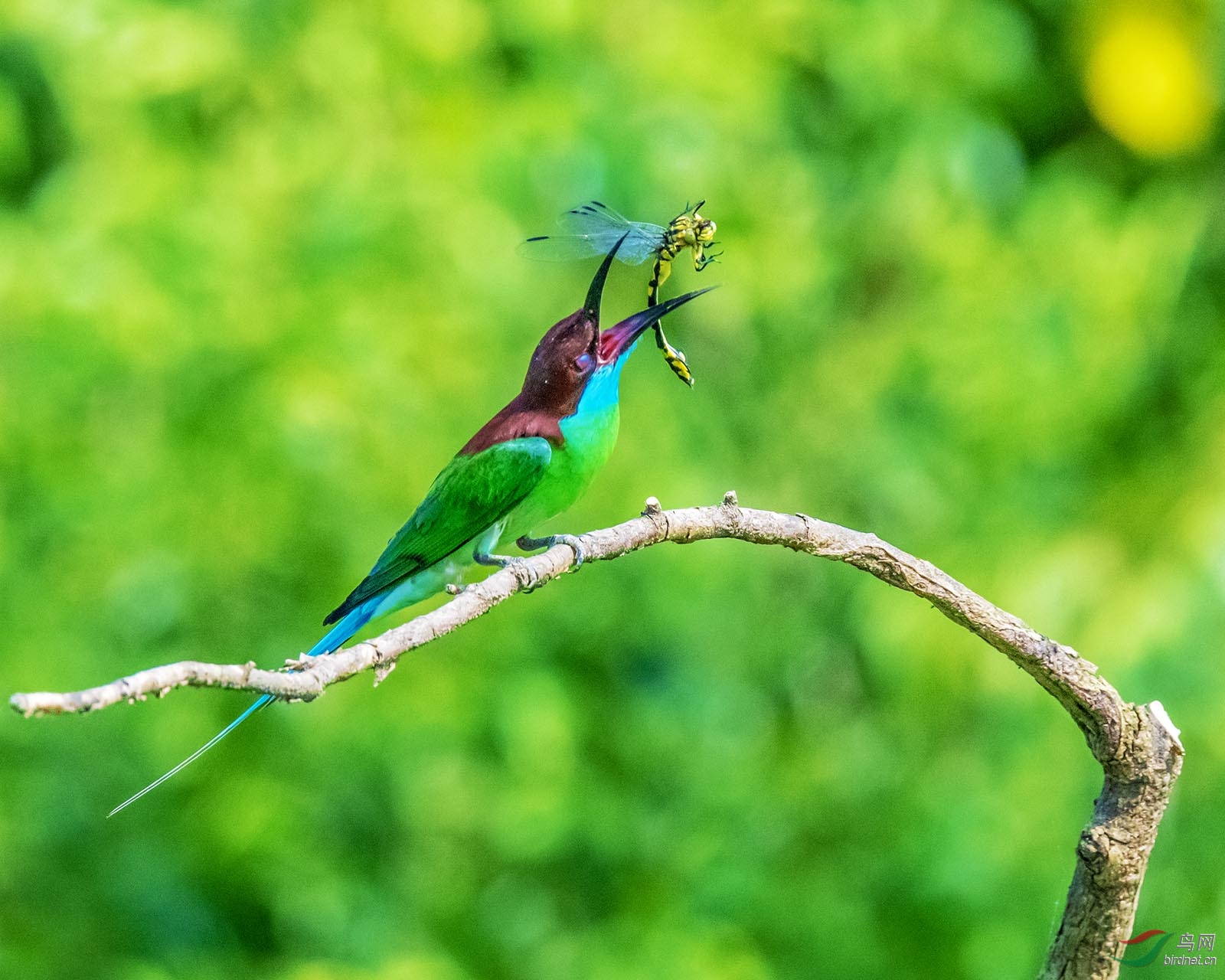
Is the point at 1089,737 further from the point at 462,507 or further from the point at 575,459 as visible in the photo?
the point at 462,507

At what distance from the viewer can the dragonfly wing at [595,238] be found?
7.71ft

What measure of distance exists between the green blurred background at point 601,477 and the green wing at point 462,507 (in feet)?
4.65

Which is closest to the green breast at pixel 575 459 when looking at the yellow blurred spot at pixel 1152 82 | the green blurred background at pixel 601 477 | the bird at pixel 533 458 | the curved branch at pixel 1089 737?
the bird at pixel 533 458

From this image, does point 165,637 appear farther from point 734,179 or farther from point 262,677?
point 262,677

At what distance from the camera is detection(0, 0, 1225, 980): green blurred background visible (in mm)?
4094

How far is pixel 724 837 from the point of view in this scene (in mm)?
4570

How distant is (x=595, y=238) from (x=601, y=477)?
1.79m

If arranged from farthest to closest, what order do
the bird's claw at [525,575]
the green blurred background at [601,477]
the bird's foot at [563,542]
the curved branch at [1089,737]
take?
the green blurred background at [601,477] → the bird's foot at [563,542] → the bird's claw at [525,575] → the curved branch at [1089,737]

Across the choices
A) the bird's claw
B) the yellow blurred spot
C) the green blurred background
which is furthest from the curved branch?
the yellow blurred spot

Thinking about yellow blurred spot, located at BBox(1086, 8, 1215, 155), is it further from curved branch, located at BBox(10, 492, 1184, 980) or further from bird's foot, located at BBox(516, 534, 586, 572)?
curved branch, located at BBox(10, 492, 1184, 980)

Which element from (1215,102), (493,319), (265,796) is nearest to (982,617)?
(493,319)

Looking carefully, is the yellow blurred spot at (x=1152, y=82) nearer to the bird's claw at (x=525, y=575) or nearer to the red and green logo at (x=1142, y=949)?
the red and green logo at (x=1142, y=949)

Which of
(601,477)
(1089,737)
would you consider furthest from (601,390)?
(601,477)

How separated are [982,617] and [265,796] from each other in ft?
9.66
